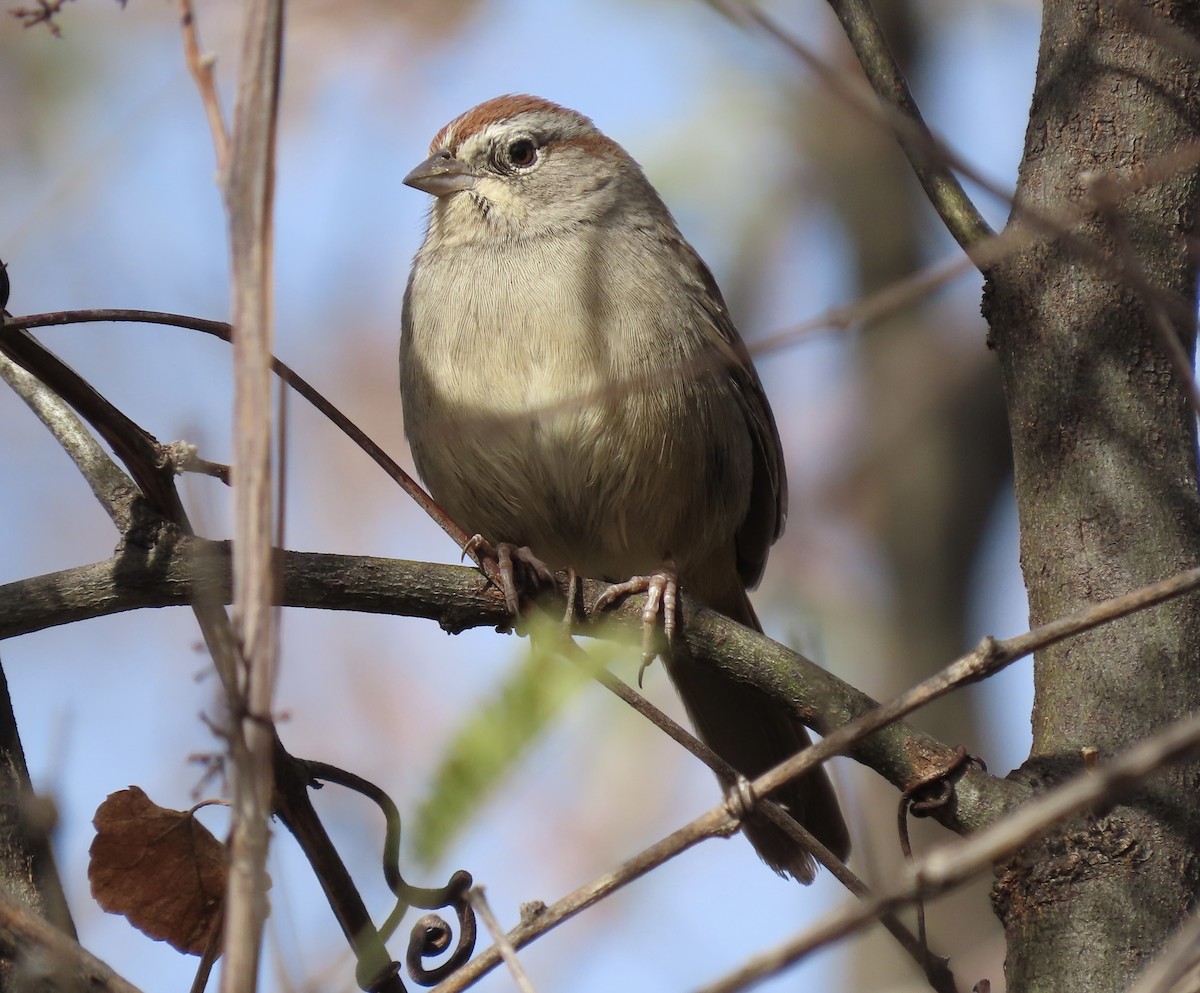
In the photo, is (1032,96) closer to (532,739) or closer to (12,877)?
(532,739)

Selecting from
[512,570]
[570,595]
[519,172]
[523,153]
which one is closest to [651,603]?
[570,595]

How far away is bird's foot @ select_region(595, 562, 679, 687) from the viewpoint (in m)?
2.87

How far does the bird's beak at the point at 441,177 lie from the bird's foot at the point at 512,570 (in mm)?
1611

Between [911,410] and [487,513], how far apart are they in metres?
2.98

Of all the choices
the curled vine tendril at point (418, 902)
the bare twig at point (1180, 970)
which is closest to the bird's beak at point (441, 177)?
the curled vine tendril at point (418, 902)

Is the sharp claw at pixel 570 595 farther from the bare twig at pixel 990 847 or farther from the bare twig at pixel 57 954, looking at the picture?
the bare twig at pixel 990 847

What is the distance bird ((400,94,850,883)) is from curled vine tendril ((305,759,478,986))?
121cm

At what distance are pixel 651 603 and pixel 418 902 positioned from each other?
3.57ft

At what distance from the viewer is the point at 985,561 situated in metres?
6.05

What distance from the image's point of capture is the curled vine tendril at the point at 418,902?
6.77 feet

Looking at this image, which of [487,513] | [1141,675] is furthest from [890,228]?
[1141,675]

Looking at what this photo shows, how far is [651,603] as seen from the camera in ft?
9.89

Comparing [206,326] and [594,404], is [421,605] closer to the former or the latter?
[206,326]

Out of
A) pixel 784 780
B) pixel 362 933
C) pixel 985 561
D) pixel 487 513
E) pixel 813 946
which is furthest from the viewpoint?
pixel 985 561
